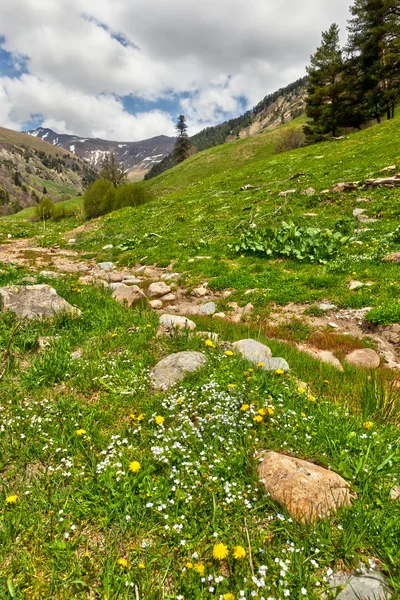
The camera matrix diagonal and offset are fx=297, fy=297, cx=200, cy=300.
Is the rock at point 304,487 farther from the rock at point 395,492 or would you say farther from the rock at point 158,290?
the rock at point 158,290

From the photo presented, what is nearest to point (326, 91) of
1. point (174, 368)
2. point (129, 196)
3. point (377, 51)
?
point (377, 51)

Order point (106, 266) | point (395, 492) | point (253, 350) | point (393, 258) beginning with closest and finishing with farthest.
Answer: point (395, 492), point (253, 350), point (393, 258), point (106, 266)

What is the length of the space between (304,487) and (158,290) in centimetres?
850

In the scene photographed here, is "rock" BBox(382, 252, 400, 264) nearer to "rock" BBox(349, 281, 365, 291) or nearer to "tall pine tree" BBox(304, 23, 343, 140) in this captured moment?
"rock" BBox(349, 281, 365, 291)

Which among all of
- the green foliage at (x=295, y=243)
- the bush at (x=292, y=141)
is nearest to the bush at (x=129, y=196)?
the green foliage at (x=295, y=243)

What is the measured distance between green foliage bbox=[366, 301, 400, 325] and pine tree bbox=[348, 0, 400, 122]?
48.1 m

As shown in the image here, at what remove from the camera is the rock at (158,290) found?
1053cm

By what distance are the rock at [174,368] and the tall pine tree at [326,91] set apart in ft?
171

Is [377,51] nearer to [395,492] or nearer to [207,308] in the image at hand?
[207,308]

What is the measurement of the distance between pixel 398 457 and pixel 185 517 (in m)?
2.26

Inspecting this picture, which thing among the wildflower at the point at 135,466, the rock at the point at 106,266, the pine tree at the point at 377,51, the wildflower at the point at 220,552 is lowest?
the wildflower at the point at 220,552

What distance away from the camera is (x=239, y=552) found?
236cm

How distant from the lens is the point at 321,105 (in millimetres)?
47719

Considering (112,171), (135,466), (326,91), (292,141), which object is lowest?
(135,466)
